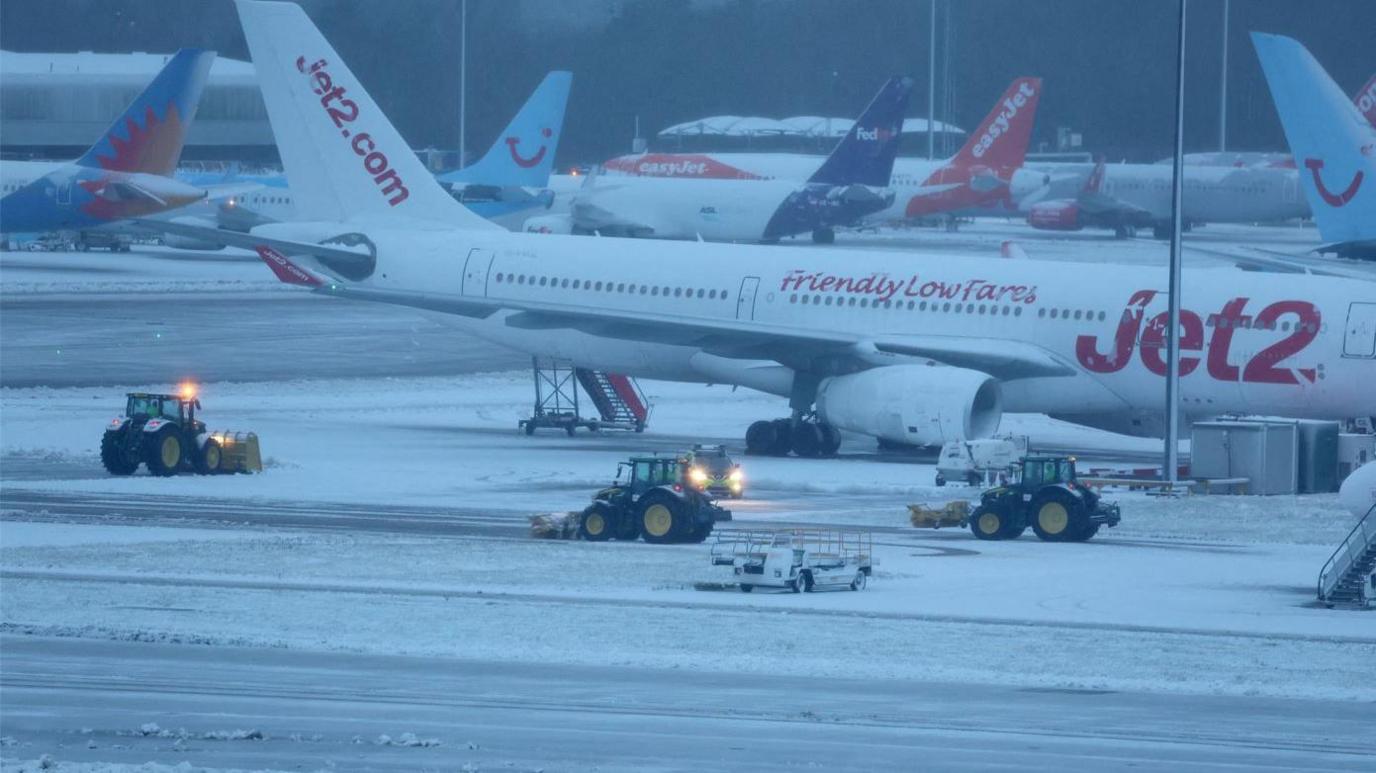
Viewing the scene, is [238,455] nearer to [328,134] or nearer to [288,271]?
[288,271]

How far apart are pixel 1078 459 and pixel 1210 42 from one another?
81671 millimetres

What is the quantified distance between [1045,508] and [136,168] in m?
46.0

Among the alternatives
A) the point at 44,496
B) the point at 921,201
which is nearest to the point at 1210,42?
the point at 921,201

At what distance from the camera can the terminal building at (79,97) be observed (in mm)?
106625

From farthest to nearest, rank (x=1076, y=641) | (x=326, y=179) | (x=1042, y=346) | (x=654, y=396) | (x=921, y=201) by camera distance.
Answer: (x=921, y=201) → (x=654, y=396) → (x=326, y=179) → (x=1042, y=346) → (x=1076, y=641)

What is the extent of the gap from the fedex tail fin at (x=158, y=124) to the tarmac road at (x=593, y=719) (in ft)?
153

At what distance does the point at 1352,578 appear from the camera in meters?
23.5

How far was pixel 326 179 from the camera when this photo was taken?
44.8m

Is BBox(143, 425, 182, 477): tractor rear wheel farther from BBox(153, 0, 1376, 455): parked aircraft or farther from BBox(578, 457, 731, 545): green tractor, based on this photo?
BBox(578, 457, 731, 545): green tractor

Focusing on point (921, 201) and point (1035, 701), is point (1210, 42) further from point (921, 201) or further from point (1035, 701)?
point (1035, 701)

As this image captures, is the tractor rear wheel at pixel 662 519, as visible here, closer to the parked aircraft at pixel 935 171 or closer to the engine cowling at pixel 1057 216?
the parked aircraft at pixel 935 171

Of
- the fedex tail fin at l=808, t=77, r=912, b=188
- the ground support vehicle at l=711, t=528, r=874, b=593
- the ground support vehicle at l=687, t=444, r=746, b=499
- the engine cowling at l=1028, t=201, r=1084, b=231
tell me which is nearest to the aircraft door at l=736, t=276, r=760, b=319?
the ground support vehicle at l=687, t=444, r=746, b=499

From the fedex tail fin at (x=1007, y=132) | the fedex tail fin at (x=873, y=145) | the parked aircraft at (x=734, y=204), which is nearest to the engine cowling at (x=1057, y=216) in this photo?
the fedex tail fin at (x=1007, y=132)

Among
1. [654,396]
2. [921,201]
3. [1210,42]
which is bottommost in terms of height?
[654,396]
